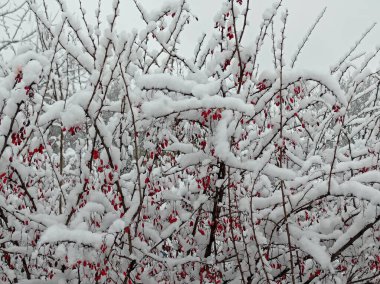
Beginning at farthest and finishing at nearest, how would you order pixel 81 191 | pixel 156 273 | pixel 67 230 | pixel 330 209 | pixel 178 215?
pixel 330 209 < pixel 178 215 < pixel 156 273 < pixel 81 191 < pixel 67 230

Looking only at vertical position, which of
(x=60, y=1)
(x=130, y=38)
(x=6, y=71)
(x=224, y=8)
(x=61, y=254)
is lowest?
Result: (x=61, y=254)

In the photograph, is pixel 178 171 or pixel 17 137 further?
pixel 178 171

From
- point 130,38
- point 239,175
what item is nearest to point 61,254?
point 239,175

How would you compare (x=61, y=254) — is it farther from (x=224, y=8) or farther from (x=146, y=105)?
(x=224, y=8)

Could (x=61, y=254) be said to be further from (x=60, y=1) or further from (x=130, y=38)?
(x=60, y=1)

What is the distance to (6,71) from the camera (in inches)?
155

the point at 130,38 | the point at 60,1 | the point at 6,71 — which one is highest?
the point at 6,71

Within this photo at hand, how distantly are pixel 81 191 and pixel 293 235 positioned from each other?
129 centimetres

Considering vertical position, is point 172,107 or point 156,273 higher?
point 172,107

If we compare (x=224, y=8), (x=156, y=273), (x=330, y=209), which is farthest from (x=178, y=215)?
(x=224, y=8)

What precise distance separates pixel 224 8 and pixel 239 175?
3.56ft

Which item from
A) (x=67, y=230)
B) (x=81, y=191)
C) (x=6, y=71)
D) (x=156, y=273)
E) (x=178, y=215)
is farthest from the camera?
(x=6, y=71)

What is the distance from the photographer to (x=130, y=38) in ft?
8.29

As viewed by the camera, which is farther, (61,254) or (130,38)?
(130,38)
